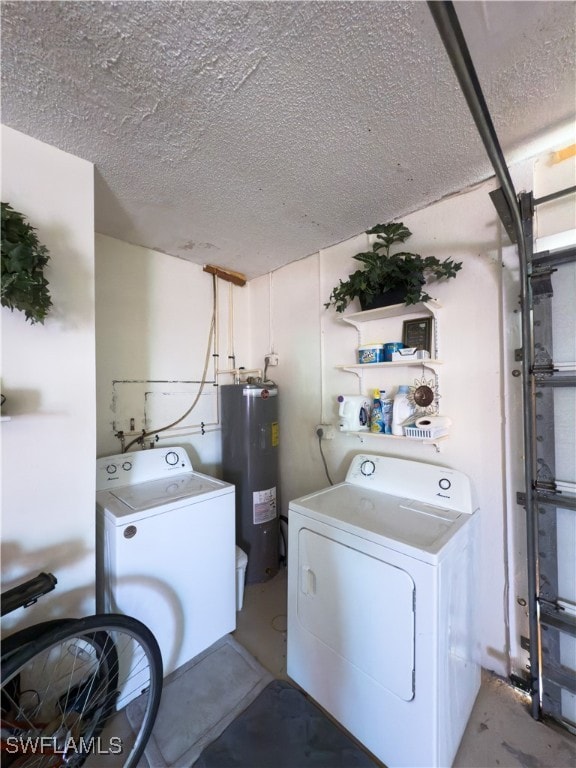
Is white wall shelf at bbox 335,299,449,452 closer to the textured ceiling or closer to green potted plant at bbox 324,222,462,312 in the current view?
green potted plant at bbox 324,222,462,312

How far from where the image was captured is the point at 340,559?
4.00 ft

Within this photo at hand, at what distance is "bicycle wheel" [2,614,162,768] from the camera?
0.97 metres

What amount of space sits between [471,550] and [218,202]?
2.07m

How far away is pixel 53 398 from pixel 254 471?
4.22 feet

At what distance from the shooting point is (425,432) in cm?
145

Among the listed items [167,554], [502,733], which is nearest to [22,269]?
[167,554]

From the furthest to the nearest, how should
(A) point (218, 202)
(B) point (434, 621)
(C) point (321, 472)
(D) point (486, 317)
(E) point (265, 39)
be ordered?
(C) point (321, 472), (A) point (218, 202), (D) point (486, 317), (B) point (434, 621), (E) point (265, 39)

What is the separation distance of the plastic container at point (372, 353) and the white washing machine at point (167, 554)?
1069mm

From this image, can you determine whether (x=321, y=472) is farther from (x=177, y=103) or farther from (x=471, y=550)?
(x=177, y=103)

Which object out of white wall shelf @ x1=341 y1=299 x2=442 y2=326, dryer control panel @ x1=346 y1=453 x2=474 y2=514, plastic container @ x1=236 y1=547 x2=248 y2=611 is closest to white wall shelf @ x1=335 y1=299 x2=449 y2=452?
white wall shelf @ x1=341 y1=299 x2=442 y2=326

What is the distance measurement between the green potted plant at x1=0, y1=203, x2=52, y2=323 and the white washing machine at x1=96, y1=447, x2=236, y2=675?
2.93ft

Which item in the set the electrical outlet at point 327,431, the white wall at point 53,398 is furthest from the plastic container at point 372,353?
the white wall at point 53,398

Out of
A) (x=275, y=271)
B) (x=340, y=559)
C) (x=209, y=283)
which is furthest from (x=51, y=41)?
(x=340, y=559)

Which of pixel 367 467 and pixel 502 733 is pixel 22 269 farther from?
pixel 502 733
